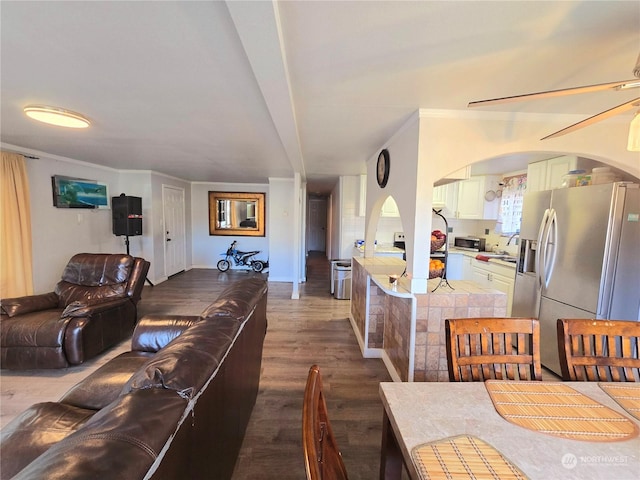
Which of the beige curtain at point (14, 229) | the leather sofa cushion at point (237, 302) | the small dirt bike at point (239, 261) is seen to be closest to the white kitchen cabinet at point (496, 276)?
the leather sofa cushion at point (237, 302)

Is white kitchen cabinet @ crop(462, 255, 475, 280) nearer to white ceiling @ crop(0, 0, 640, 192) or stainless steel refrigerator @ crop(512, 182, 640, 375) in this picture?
stainless steel refrigerator @ crop(512, 182, 640, 375)

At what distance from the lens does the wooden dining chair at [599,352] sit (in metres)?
1.23

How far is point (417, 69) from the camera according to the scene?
1.40m

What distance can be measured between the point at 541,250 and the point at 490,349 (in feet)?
6.17

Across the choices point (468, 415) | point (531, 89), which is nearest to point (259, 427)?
point (468, 415)

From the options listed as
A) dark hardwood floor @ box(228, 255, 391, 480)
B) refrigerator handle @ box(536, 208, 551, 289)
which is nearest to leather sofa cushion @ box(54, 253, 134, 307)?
dark hardwood floor @ box(228, 255, 391, 480)

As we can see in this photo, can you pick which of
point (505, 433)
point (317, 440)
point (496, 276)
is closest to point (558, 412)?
point (505, 433)

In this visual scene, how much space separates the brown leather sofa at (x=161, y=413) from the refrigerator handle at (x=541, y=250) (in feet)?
8.44

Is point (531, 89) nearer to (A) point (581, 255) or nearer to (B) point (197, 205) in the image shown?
(A) point (581, 255)

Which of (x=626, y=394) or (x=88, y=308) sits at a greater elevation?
(x=626, y=394)

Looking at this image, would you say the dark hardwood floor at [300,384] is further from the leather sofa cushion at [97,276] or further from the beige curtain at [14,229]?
the beige curtain at [14,229]

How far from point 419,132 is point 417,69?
569mm

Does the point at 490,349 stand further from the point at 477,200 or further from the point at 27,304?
the point at 477,200

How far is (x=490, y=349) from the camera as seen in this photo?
49.3 inches
